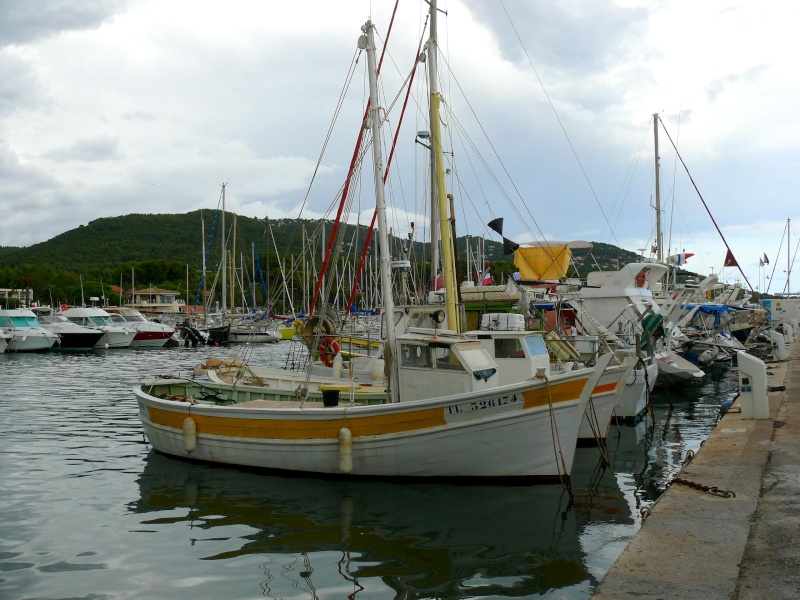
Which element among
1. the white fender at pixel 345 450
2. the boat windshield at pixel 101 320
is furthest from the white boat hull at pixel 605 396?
the boat windshield at pixel 101 320

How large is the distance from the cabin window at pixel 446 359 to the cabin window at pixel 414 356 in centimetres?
18

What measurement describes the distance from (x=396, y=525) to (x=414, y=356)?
11.5 feet

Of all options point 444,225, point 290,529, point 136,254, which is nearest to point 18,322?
point 444,225

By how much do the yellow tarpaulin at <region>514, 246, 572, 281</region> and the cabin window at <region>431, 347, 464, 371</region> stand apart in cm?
1216

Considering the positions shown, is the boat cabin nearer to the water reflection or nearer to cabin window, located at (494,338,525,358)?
cabin window, located at (494,338,525,358)

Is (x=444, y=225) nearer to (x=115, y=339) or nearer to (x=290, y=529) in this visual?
(x=290, y=529)

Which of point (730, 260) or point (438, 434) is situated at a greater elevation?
point (730, 260)

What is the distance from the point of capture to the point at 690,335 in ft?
115

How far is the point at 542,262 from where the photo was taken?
965 inches

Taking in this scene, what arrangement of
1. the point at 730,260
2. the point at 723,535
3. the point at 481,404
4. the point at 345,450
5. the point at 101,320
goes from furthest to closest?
the point at 101,320 → the point at 730,260 → the point at 345,450 → the point at 481,404 → the point at 723,535

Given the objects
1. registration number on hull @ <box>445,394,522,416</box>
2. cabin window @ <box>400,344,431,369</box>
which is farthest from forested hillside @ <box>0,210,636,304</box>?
registration number on hull @ <box>445,394,522,416</box>

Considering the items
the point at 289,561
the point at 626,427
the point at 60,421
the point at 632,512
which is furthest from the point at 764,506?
the point at 60,421

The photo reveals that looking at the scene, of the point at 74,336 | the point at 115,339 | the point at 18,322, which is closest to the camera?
the point at 18,322

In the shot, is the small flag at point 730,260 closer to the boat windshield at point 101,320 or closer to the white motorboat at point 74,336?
the white motorboat at point 74,336
